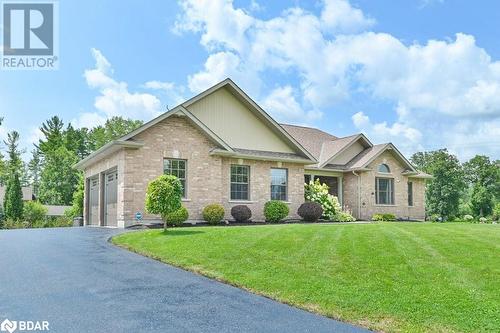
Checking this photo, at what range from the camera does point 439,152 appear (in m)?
44.8

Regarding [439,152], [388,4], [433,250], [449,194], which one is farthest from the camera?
[439,152]

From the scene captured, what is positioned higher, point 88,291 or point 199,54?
point 199,54

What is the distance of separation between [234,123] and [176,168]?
487cm

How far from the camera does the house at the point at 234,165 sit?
19453 millimetres

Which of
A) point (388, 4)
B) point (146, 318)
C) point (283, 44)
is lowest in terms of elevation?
point (146, 318)

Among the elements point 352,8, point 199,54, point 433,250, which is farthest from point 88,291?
point 199,54

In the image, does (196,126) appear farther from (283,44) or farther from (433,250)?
(433,250)

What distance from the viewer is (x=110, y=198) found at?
2150 centimetres

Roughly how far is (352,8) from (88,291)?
42.1ft

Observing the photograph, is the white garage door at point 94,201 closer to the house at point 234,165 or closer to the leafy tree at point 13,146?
the house at point 234,165

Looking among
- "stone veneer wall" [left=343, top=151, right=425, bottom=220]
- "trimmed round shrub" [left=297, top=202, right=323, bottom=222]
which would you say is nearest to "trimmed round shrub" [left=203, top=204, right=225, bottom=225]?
"trimmed round shrub" [left=297, top=202, right=323, bottom=222]

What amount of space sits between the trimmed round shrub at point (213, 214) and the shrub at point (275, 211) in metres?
3.13

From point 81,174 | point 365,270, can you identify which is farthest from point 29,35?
point 81,174

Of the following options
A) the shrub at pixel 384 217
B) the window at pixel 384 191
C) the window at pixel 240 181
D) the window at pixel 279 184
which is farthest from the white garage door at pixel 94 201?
the window at pixel 384 191
